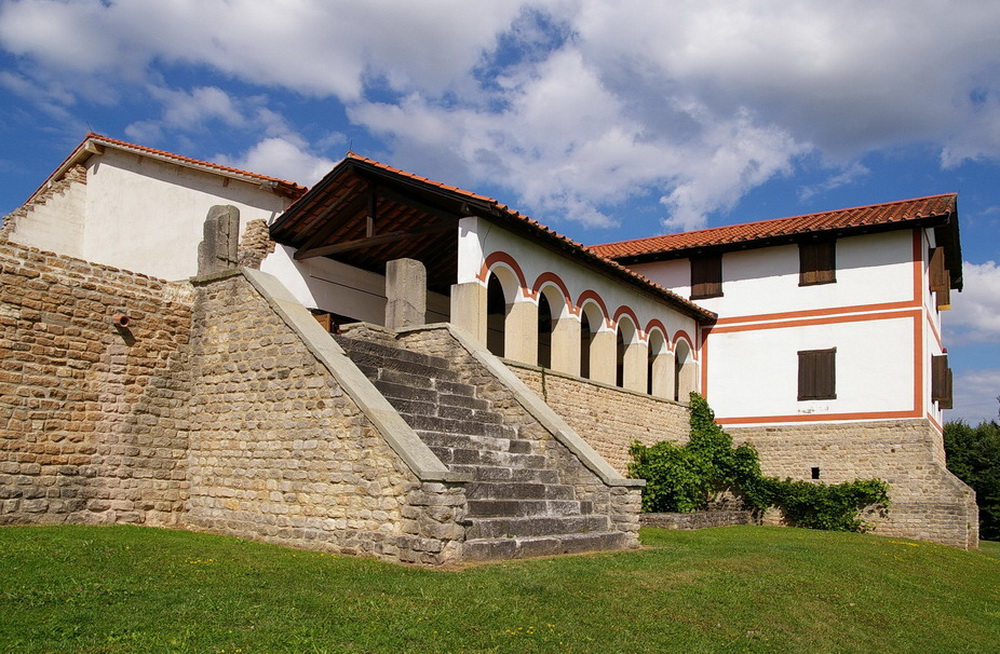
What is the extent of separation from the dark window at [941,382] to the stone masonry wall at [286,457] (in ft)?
57.7

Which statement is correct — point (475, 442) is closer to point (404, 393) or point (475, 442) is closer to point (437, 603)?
point (404, 393)

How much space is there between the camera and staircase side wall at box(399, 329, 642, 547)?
1177cm

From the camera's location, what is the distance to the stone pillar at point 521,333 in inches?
660

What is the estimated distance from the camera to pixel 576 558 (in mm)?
9883

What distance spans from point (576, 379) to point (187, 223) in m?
8.91

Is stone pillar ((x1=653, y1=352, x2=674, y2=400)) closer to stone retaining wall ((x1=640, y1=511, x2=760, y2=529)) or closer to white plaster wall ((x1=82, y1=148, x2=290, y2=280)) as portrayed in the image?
stone retaining wall ((x1=640, y1=511, x2=760, y2=529))

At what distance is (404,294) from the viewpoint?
47.5ft

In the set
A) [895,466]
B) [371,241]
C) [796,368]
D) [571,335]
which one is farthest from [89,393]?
[895,466]

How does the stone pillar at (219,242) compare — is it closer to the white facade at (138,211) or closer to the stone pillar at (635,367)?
the white facade at (138,211)

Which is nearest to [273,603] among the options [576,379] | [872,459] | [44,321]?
[44,321]

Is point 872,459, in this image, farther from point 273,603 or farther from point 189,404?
point 273,603

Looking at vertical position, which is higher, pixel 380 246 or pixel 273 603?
pixel 380 246

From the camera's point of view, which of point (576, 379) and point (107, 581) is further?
point (576, 379)

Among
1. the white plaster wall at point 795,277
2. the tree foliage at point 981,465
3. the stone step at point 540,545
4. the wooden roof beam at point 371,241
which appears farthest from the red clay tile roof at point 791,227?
the tree foliage at point 981,465
